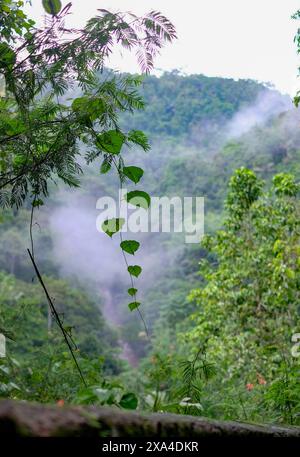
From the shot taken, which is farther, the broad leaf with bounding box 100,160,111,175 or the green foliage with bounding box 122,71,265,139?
the green foliage with bounding box 122,71,265,139

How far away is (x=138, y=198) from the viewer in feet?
4.07

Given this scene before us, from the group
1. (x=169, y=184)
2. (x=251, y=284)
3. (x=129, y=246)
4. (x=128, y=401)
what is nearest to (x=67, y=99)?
(x=129, y=246)

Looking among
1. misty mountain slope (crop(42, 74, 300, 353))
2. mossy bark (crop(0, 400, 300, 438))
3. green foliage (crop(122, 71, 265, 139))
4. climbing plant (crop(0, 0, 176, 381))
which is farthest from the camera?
green foliage (crop(122, 71, 265, 139))

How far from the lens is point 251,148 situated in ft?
83.2

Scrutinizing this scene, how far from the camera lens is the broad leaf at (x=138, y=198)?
1224 mm

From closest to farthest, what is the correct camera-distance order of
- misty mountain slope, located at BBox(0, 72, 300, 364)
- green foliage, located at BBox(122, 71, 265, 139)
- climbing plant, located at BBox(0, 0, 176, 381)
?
1. climbing plant, located at BBox(0, 0, 176, 381)
2. misty mountain slope, located at BBox(0, 72, 300, 364)
3. green foliage, located at BBox(122, 71, 265, 139)

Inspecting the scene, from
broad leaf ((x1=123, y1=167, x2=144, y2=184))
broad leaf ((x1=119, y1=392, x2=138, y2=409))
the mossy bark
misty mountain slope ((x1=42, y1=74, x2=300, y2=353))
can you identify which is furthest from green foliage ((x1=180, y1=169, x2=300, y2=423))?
misty mountain slope ((x1=42, y1=74, x2=300, y2=353))

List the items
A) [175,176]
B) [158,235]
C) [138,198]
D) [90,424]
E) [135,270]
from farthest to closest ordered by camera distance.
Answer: [158,235] → [175,176] → [135,270] → [138,198] → [90,424]

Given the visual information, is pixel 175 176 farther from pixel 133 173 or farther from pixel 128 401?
pixel 128 401

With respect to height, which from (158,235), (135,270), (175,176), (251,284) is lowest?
(135,270)

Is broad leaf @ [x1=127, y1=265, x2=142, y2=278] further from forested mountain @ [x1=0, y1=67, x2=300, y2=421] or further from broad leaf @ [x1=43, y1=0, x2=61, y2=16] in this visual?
forested mountain @ [x1=0, y1=67, x2=300, y2=421]

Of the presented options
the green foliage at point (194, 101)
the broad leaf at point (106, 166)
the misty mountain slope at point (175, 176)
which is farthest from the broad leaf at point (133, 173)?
the green foliage at point (194, 101)

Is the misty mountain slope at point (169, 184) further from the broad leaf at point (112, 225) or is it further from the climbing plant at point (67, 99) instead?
the broad leaf at point (112, 225)

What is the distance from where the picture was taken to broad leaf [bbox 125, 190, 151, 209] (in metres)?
1.22
